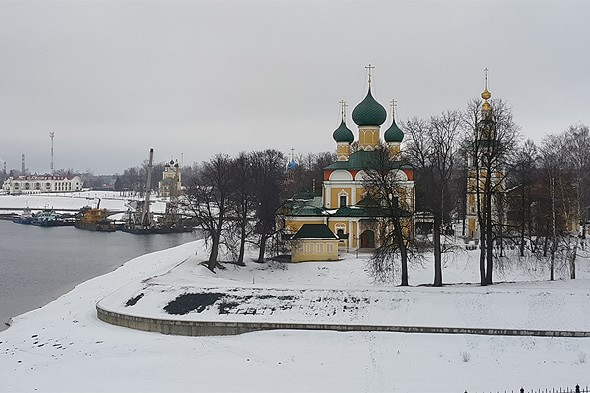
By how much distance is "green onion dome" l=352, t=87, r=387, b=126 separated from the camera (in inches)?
1570

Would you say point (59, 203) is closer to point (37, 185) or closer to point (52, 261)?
point (37, 185)

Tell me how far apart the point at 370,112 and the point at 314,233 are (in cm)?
1061

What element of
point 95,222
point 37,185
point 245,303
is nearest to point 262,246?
point 245,303

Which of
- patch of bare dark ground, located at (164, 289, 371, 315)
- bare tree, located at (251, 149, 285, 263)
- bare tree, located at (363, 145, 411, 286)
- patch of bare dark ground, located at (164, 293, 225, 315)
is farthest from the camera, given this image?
bare tree, located at (251, 149, 285, 263)

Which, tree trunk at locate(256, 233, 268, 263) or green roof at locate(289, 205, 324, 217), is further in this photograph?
green roof at locate(289, 205, 324, 217)

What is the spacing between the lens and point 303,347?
1742 centimetres

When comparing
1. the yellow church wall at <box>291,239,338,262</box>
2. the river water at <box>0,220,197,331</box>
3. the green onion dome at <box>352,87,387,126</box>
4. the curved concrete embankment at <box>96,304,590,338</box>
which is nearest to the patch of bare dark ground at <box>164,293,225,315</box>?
the curved concrete embankment at <box>96,304,590,338</box>

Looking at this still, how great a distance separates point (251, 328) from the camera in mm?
18938

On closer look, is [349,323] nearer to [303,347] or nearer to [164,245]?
[303,347]

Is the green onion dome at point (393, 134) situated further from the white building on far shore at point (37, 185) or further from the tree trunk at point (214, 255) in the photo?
the white building on far shore at point (37, 185)

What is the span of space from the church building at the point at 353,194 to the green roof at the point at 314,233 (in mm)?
550

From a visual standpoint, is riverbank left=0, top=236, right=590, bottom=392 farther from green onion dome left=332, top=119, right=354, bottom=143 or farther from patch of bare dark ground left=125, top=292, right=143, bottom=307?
green onion dome left=332, top=119, right=354, bottom=143

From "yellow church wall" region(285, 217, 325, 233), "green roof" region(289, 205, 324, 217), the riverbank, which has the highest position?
"green roof" region(289, 205, 324, 217)

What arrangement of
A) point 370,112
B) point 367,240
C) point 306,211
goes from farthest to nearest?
point 370,112, point 306,211, point 367,240
